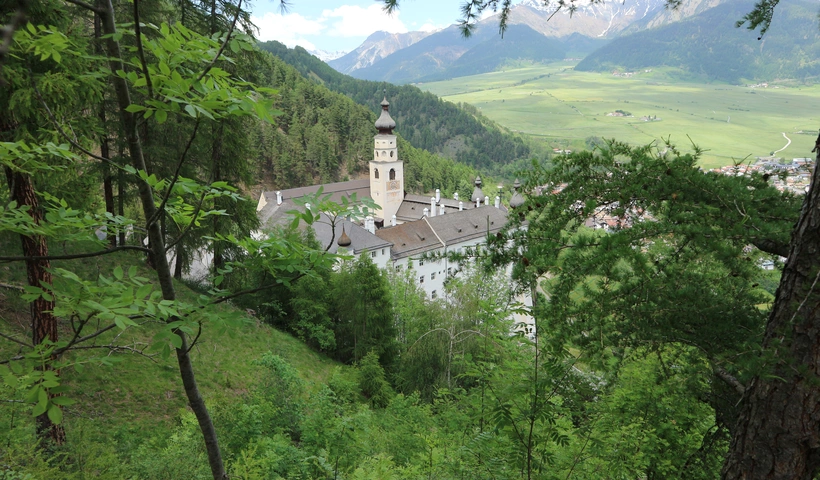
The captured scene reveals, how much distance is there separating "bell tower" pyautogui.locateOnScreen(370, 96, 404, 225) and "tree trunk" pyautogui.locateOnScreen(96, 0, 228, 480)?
50828 millimetres

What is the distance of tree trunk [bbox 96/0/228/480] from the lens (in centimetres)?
254

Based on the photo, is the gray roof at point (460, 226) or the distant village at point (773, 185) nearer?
the distant village at point (773, 185)

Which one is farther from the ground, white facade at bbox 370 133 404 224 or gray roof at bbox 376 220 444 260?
white facade at bbox 370 133 404 224

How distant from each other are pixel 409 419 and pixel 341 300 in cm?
1150

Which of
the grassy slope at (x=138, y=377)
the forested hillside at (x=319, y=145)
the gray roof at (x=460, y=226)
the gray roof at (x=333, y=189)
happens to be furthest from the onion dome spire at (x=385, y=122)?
the grassy slope at (x=138, y=377)

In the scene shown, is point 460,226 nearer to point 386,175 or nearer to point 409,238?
point 409,238

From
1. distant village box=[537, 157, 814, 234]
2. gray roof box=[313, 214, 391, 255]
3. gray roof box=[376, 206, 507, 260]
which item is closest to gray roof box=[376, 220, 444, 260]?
gray roof box=[376, 206, 507, 260]

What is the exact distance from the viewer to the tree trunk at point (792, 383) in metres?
2.65

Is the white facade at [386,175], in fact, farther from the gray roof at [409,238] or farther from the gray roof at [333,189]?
the gray roof at [409,238]

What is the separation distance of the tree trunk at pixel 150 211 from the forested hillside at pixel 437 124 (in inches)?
5359

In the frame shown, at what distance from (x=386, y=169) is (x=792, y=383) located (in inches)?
2097

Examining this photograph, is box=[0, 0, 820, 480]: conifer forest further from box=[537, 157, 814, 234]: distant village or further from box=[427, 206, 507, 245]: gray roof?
box=[427, 206, 507, 245]: gray roof

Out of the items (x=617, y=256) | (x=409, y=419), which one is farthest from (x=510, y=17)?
(x=409, y=419)

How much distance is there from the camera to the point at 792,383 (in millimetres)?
2744
